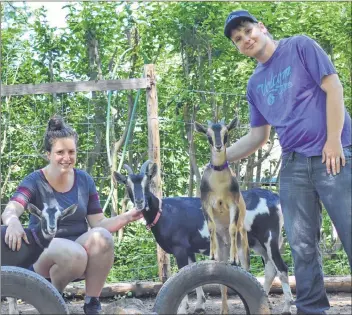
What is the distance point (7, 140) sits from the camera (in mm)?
5094

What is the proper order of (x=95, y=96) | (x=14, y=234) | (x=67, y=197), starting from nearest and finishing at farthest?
1. (x=14, y=234)
2. (x=67, y=197)
3. (x=95, y=96)

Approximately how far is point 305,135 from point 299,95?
15 cm

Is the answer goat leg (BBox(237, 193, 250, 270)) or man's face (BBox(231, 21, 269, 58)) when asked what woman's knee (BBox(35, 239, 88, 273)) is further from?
man's face (BBox(231, 21, 269, 58))

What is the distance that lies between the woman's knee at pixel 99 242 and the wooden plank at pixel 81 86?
1.50m

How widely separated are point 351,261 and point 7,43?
399 cm

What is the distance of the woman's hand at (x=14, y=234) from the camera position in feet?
8.69

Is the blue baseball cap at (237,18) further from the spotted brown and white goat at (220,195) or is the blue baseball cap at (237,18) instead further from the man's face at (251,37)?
the spotted brown and white goat at (220,195)

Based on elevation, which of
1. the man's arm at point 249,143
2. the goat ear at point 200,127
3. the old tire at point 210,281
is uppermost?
the goat ear at point 200,127

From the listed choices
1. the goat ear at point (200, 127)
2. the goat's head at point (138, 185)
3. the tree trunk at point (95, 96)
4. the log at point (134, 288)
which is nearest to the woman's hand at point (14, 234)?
the goat's head at point (138, 185)

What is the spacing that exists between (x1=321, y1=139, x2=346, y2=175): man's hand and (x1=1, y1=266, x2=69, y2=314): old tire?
1009mm

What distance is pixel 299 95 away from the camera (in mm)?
2395

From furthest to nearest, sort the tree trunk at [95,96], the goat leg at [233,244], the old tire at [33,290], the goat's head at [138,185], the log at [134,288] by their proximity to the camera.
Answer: the tree trunk at [95,96], the log at [134,288], the goat's head at [138,185], the goat leg at [233,244], the old tire at [33,290]

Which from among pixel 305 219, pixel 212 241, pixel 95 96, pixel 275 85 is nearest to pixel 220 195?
pixel 212 241

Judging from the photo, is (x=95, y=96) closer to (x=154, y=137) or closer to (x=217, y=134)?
(x=154, y=137)
